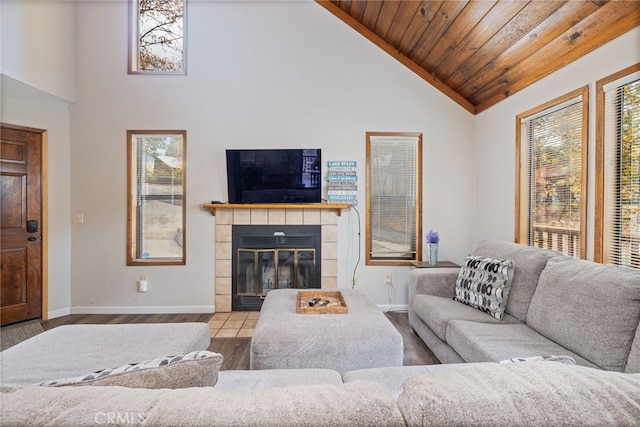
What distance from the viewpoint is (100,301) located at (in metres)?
3.53

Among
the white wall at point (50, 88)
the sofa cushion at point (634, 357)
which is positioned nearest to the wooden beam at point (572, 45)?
the sofa cushion at point (634, 357)

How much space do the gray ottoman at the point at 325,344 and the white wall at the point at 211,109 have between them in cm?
175

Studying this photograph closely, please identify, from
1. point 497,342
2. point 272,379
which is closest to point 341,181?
point 497,342

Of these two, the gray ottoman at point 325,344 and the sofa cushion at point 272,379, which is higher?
the sofa cushion at point 272,379

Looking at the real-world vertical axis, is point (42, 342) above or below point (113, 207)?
below

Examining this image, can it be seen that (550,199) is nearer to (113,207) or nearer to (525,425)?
(525,425)

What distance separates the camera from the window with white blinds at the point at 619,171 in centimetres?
189

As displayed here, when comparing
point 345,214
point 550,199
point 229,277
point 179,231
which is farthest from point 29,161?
point 550,199

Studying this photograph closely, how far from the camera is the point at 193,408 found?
0.58m

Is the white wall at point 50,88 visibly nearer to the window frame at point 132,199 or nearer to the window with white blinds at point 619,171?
the window frame at point 132,199

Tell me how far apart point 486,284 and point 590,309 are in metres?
0.71

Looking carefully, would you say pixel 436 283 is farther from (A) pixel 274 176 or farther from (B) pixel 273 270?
(A) pixel 274 176

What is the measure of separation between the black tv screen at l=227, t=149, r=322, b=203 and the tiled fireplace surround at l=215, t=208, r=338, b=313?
0.51 ft

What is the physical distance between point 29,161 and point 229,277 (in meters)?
2.54
